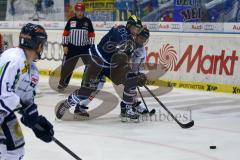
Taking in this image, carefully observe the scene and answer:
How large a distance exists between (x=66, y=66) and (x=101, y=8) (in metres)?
2.61

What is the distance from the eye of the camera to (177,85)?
11438mm

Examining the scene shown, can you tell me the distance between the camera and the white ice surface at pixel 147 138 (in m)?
5.93

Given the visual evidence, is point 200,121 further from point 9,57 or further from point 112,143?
point 9,57

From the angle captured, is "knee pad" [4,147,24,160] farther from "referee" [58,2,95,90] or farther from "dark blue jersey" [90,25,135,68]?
"referee" [58,2,95,90]

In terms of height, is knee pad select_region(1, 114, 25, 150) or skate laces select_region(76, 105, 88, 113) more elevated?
knee pad select_region(1, 114, 25, 150)

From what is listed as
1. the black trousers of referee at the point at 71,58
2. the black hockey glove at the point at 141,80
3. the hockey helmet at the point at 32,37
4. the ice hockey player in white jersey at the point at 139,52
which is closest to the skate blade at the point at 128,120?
the ice hockey player in white jersey at the point at 139,52

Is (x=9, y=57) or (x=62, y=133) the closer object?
(x=9, y=57)

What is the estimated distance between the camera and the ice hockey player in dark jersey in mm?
7465

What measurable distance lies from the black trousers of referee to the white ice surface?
1.80 meters

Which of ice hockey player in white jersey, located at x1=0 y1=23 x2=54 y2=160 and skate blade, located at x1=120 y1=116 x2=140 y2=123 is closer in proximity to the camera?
ice hockey player in white jersey, located at x1=0 y1=23 x2=54 y2=160

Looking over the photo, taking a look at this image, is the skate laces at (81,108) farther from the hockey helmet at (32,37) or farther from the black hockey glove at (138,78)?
the hockey helmet at (32,37)

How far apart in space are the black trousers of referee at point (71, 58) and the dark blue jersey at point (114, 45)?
122 inches

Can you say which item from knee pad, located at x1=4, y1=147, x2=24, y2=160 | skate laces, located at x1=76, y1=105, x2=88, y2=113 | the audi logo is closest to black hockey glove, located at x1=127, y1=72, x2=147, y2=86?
skate laces, located at x1=76, y1=105, x2=88, y2=113

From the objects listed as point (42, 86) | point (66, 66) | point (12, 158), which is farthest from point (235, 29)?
point (12, 158)
